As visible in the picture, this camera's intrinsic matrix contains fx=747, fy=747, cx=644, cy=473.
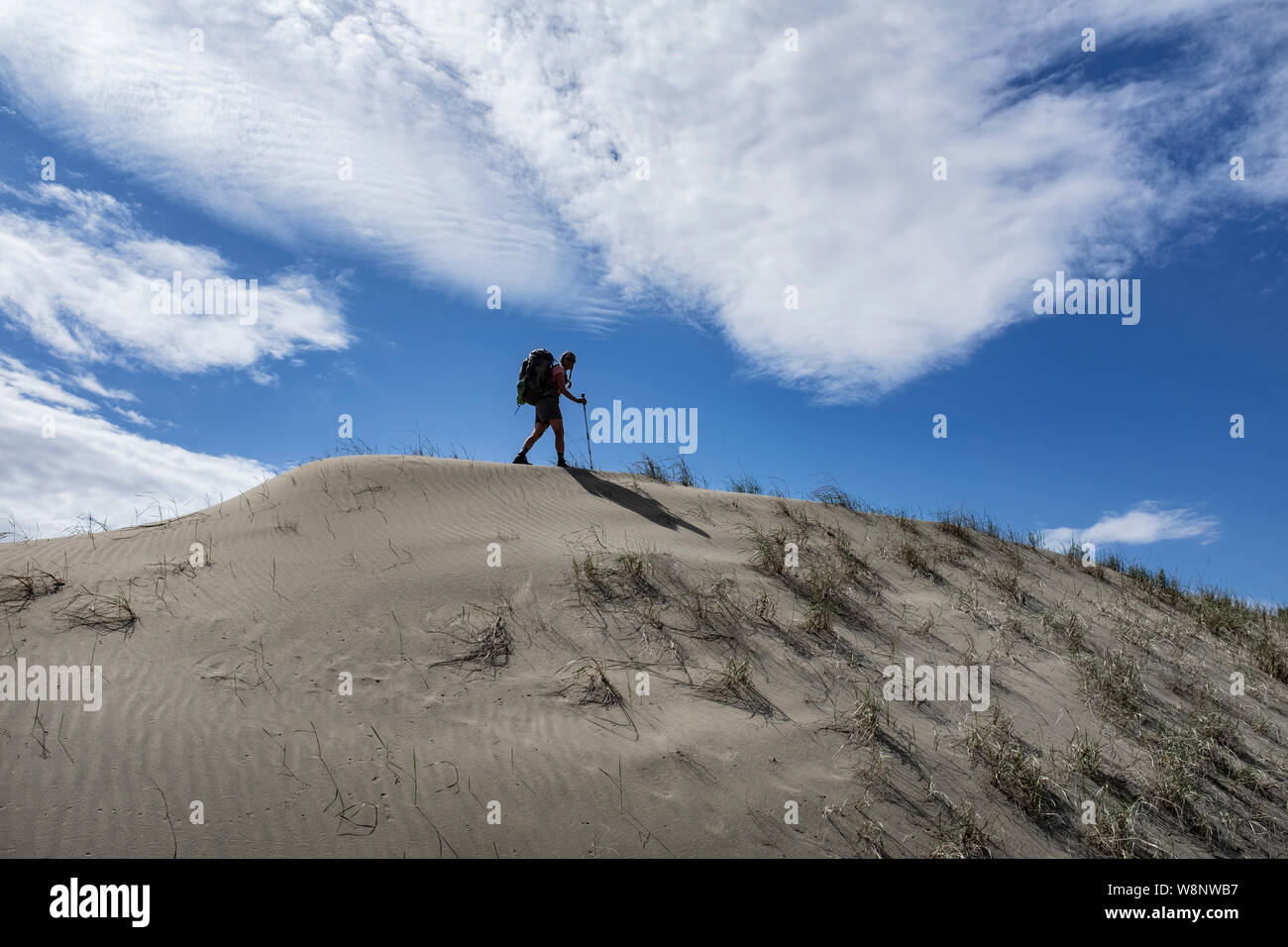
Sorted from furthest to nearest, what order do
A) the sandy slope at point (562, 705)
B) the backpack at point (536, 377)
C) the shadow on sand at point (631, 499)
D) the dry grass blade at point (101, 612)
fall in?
the backpack at point (536, 377) → the shadow on sand at point (631, 499) → the dry grass blade at point (101, 612) → the sandy slope at point (562, 705)

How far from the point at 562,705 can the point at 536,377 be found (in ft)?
21.0

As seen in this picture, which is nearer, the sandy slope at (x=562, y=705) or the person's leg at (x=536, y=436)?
the sandy slope at (x=562, y=705)

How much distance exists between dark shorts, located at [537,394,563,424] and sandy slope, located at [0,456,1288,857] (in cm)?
180

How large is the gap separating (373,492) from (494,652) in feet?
13.2

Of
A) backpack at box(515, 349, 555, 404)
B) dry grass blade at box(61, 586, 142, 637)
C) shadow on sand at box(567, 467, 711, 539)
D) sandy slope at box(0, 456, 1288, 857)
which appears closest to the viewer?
sandy slope at box(0, 456, 1288, 857)

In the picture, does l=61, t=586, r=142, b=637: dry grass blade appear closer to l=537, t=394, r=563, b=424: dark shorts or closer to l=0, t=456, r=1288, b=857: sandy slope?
l=0, t=456, r=1288, b=857: sandy slope

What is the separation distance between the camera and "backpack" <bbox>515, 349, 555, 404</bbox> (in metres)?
11.5

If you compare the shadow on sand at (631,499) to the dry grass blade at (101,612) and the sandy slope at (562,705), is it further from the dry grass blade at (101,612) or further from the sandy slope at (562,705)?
the dry grass blade at (101,612)

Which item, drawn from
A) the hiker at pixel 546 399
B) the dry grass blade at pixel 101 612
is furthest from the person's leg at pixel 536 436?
the dry grass blade at pixel 101 612

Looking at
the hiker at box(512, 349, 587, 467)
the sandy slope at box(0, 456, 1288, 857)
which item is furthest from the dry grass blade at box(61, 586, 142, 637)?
the hiker at box(512, 349, 587, 467)

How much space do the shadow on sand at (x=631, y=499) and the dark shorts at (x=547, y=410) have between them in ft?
2.75

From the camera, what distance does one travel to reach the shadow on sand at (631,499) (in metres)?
10.3

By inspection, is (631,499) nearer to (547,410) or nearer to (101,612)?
(547,410)

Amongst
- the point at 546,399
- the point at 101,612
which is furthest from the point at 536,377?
the point at 101,612
